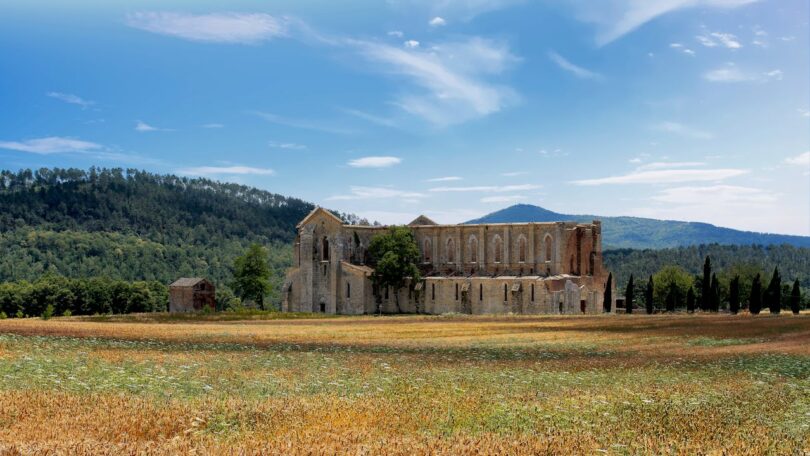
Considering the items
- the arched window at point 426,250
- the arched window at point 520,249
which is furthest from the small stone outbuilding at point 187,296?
the arched window at point 520,249

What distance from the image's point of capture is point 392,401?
1938 cm

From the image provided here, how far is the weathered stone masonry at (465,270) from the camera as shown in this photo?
106062 millimetres

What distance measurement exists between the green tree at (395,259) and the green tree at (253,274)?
16433 mm

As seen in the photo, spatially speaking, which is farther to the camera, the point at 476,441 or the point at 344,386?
the point at 344,386

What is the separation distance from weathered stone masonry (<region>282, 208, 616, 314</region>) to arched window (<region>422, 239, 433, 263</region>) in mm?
150

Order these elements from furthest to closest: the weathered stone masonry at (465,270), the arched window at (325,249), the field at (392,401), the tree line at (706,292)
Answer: the arched window at (325,249)
the tree line at (706,292)
the weathered stone masonry at (465,270)
the field at (392,401)

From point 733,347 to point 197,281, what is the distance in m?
92.8

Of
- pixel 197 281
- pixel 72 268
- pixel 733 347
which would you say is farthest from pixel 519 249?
pixel 72 268

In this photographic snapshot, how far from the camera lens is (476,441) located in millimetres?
13656

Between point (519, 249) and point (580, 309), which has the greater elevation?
point (519, 249)

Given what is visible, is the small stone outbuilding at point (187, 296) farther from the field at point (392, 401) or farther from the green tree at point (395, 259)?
the field at point (392, 401)

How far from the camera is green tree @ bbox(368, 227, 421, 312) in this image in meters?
111

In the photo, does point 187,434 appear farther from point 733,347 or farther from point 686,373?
point 733,347

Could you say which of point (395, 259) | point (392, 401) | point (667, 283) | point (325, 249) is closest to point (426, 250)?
point (395, 259)
